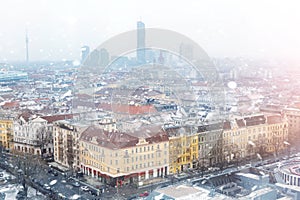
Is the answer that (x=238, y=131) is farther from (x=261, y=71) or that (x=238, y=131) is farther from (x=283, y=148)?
(x=261, y=71)

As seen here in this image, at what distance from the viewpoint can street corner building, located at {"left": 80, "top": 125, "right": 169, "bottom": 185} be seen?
322 cm

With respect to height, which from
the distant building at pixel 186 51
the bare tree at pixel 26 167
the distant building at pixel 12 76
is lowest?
the bare tree at pixel 26 167

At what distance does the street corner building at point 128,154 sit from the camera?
3.22m

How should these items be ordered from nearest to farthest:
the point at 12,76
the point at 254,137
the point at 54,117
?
1. the point at 254,137
2. the point at 54,117
3. the point at 12,76

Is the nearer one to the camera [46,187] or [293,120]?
[46,187]

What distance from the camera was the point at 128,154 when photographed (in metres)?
3.21

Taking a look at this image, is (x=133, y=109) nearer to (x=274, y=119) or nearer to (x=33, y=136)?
(x=33, y=136)

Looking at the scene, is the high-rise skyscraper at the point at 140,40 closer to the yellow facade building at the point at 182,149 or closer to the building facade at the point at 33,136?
the yellow facade building at the point at 182,149

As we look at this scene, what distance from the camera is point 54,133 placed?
4.25 metres

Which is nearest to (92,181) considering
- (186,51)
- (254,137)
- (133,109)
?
(133,109)

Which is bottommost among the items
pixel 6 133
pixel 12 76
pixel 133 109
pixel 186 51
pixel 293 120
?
pixel 6 133

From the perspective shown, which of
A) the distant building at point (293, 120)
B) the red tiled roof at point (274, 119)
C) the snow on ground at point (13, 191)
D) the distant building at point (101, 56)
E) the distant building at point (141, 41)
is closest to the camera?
the snow on ground at point (13, 191)

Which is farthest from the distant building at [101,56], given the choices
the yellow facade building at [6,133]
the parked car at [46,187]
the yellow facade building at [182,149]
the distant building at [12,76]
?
the distant building at [12,76]

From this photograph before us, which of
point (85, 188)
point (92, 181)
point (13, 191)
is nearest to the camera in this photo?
point (13, 191)
